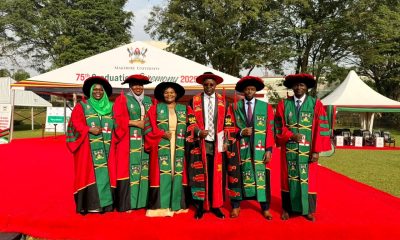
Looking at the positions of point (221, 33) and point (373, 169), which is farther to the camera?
point (221, 33)

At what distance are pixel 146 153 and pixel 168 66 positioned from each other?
22.4 ft

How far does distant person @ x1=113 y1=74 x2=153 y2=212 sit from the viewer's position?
12.8 feet


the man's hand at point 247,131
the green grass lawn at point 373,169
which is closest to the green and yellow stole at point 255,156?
the man's hand at point 247,131

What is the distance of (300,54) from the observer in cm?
2306

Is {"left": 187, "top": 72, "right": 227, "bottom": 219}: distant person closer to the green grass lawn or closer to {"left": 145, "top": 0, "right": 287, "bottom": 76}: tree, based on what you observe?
the green grass lawn

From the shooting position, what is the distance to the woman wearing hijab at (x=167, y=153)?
12.5 ft

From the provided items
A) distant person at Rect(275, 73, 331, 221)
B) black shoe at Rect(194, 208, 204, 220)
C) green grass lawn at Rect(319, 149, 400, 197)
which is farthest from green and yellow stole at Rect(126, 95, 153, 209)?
green grass lawn at Rect(319, 149, 400, 197)

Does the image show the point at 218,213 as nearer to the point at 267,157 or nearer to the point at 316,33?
the point at 267,157

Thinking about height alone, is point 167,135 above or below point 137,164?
above

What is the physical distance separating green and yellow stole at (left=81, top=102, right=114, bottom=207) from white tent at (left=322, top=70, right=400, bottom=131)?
41.7ft

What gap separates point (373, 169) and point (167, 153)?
6.66 metres

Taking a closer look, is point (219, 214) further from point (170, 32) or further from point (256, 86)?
point (170, 32)

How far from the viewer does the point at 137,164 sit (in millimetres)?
3947

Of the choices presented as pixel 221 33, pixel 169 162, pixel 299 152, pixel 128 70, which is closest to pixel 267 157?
pixel 299 152
